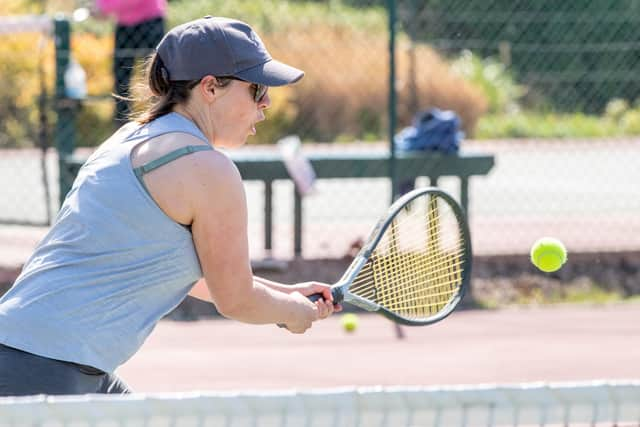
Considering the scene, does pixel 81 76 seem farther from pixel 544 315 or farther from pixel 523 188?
pixel 523 188

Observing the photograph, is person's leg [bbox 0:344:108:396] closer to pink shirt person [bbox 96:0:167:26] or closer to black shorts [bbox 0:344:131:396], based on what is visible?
black shorts [bbox 0:344:131:396]

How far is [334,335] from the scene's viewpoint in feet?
21.7

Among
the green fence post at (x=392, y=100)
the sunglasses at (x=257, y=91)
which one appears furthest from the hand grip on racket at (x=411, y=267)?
the green fence post at (x=392, y=100)

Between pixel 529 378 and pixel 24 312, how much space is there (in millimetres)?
3458

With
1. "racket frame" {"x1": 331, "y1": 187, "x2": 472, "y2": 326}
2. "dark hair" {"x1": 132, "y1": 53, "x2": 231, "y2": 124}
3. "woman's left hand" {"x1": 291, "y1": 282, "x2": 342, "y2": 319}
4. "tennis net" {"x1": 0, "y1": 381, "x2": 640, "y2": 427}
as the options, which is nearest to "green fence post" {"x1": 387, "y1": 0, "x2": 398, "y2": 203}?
"racket frame" {"x1": 331, "y1": 187, "x2": 472, "y2": 326}

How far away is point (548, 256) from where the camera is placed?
4.13m

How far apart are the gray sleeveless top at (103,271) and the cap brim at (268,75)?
178mm

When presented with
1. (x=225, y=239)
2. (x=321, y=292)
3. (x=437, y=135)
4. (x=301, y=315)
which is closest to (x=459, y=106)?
(x=437, y=135)

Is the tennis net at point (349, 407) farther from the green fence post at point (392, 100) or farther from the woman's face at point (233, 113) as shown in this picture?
the green fence post at point (392, 100)

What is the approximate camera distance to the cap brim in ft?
8.90

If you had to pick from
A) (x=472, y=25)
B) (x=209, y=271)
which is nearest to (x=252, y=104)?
(x=209, y=271)

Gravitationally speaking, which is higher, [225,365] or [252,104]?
[252,104]

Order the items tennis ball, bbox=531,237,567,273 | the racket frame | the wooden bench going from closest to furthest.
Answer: the racket frame, tennis ball, bbox=531,237,567,273, the wooden bench

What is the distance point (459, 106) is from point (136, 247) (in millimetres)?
14643
